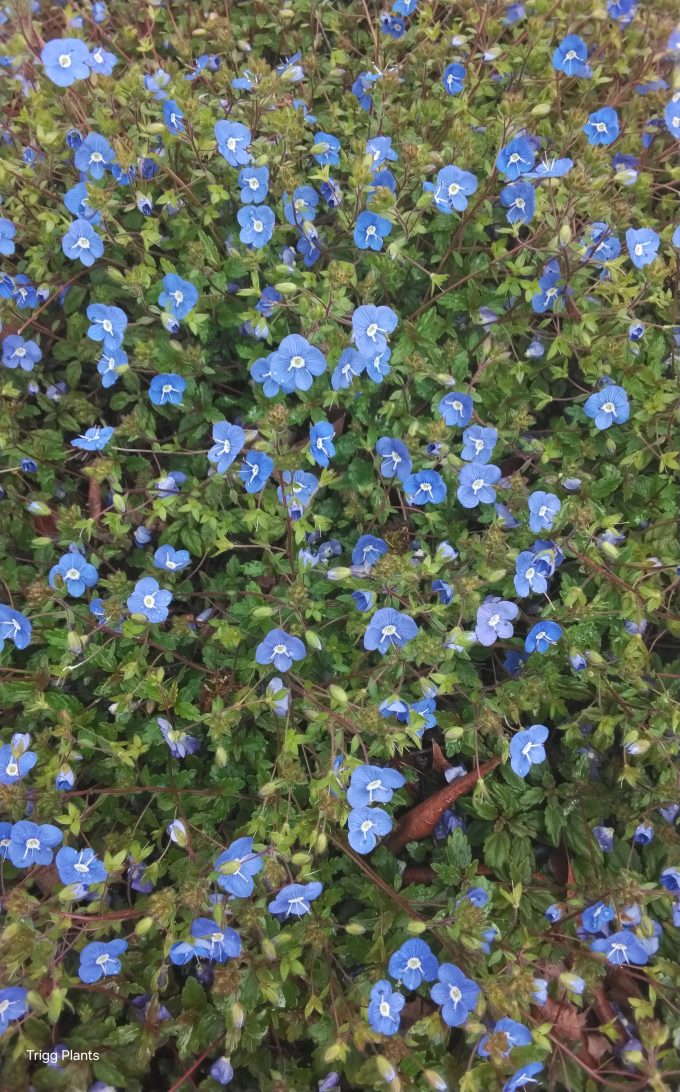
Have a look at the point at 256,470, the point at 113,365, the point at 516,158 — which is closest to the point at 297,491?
the point at 256,470

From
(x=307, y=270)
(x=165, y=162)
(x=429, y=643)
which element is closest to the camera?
(x=429, y=643)

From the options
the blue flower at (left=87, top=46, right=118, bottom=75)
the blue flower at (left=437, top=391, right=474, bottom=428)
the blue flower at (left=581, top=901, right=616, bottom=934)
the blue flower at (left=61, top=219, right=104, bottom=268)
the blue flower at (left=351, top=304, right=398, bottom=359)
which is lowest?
the blue flower at (left=581, top=901, right=616, bottom=934)

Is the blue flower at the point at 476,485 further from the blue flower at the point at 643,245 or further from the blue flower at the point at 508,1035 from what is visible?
the blue flower at the point at 508,1035

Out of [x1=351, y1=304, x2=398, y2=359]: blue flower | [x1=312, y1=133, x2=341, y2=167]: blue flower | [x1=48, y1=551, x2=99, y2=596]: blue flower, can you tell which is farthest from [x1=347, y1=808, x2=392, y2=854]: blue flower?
[x1=312, y1=133, x2=341, y2=167]: blue flower

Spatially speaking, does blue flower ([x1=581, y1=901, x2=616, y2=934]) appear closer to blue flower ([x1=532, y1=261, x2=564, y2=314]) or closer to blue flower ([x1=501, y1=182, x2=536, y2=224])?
blue flower ([x1=532, y1=261, x2=564, y2=314])

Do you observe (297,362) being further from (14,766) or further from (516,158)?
(14,766)

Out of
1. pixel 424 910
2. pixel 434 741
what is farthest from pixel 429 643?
pixel 424 910

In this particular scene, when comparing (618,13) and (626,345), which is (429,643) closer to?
(626,345)

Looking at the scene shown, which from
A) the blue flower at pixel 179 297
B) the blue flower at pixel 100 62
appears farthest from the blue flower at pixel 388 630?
the blue flower at pixel 100 62
